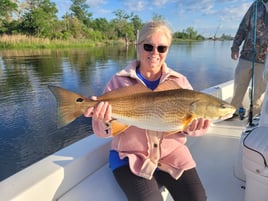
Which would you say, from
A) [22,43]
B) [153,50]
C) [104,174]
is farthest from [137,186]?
[22,43]

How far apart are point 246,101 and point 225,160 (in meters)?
2.66

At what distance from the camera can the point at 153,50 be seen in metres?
1.88

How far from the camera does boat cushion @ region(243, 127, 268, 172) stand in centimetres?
158

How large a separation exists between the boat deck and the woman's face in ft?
3.22

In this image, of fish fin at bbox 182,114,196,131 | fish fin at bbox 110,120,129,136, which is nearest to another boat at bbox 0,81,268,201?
fish fin at bbox 182,114,196,131

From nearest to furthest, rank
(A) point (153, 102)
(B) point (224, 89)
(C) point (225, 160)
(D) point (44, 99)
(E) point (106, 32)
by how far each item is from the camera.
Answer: (A) point (153, 102) < (C) point (225, 160) < (B) point (224, 89) < (D) point (44, 99) < (E) point (106, 32)

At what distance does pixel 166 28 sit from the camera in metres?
1.92

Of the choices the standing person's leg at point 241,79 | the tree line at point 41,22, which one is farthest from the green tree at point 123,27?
the standing person's leg at point 241,79

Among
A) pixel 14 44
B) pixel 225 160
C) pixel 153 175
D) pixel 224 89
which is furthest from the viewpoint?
pixel 14 44

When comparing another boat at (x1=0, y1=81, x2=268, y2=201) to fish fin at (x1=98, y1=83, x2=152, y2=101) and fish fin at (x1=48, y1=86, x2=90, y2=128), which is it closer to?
fish fin at (x1=48, y1=86, x2=90, y2=128)

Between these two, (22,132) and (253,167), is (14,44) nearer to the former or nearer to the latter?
(22,132)

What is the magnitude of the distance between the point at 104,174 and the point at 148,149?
1.83 ft

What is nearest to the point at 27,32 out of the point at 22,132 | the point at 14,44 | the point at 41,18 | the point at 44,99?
the point at 41,18

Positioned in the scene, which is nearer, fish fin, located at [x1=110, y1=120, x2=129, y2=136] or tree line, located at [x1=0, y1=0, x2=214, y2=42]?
fish fin, located at [x1=110, y1=120, x2=129, y2=136]
